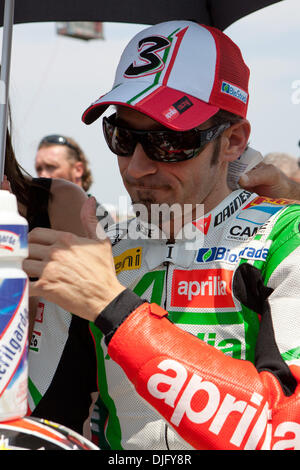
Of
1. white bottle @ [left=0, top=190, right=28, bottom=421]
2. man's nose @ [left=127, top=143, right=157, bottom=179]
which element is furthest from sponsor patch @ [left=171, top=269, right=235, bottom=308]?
white bottle @ [left=0, top=190, right=28, bottom=421]

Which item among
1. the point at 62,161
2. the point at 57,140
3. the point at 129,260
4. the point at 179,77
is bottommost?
the point at 62,161

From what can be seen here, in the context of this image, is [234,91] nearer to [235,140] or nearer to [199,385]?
[235,140]

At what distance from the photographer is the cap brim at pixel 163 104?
62.9 inches

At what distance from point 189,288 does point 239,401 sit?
19.0 inches

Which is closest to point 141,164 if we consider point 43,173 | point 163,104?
point 163,104

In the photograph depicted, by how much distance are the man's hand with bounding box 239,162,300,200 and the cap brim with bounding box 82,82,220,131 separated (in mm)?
396

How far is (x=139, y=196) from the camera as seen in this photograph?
5.47 ft

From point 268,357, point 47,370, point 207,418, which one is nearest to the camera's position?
point 207,418

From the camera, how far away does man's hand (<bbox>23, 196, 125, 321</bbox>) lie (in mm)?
1213

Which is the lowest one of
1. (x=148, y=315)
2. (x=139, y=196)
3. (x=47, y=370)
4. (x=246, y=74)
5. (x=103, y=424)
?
(x=103, y=424)

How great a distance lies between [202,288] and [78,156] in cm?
420

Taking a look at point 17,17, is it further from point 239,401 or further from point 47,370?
point 239,401

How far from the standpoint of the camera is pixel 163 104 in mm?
1617
